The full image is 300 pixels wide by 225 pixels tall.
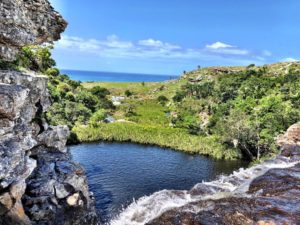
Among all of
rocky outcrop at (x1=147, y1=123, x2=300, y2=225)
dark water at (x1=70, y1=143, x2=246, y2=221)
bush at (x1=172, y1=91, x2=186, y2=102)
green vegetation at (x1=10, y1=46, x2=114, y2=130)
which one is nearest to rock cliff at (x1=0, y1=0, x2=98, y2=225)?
dark water at (x1=70, y1=143, x2=246, y2=221)

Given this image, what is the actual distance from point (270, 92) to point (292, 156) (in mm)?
62008

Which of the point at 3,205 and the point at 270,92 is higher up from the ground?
the point at 270,92

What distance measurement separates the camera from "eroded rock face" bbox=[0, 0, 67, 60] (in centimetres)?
2562

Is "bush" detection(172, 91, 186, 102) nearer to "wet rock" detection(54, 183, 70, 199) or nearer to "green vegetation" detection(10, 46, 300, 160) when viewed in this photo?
"green vegetation" detection(10, 46, 300, 160)

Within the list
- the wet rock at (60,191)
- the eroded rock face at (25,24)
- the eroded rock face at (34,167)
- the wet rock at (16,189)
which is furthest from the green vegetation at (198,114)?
the wet rock at (60,191)

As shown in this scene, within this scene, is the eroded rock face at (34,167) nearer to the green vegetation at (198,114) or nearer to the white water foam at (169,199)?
the green vegetation at (198,114)

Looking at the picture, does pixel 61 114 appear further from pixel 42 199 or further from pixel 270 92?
pixel 270 92

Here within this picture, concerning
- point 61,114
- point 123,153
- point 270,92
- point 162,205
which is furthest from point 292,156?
point 270,92

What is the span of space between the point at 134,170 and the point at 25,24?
32204mm

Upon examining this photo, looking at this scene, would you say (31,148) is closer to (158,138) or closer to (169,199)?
(169,199)

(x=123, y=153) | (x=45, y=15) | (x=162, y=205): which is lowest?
(x=123, y=153)

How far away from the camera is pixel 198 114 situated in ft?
372

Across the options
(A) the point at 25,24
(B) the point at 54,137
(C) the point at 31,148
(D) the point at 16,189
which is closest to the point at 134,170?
(B) the point at 54,137

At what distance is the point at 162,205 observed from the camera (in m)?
30.1
